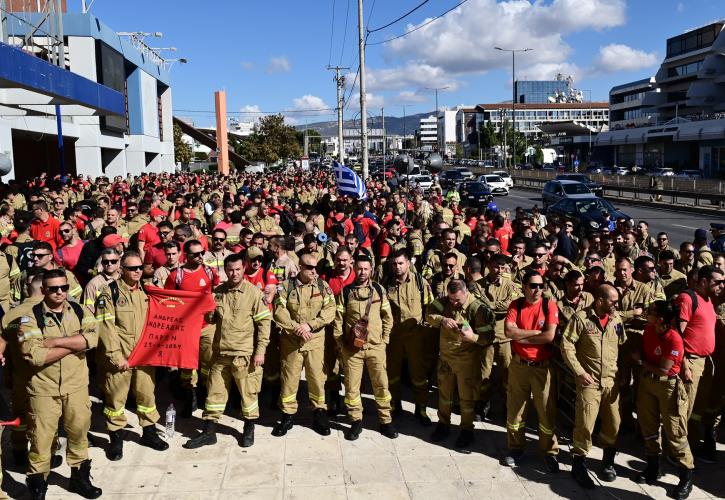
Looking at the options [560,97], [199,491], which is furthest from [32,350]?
[560,97]

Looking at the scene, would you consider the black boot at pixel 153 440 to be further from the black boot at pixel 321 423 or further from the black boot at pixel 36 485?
the black boot at pixel 321 423

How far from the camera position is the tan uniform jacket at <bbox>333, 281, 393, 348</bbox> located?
21.3 feet

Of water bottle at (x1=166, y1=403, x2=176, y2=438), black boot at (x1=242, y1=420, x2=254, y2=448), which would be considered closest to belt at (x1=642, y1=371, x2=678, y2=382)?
black boot at (x1=242, y1=420, x2=254, y2=448)

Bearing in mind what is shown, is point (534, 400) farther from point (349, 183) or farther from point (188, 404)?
point (349, 183)

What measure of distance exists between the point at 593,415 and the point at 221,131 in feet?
159

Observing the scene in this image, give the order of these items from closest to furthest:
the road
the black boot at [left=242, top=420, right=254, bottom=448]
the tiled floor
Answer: the tiled floor < the black boot at [left=242, top=420, right=254, bottom=448] < the road

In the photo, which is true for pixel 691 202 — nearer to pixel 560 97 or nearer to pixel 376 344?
pixel 376 344

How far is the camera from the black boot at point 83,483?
5.42 metres

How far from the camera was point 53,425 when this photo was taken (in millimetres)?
5227

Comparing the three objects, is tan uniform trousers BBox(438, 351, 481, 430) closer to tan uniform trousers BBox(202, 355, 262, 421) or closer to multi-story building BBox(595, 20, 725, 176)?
tan uniform trousers BBox(202, 355, 262, 421)

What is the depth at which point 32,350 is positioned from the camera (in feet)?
16.3

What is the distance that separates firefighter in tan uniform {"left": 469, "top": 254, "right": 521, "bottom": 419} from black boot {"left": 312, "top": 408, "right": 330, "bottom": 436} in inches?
64.5

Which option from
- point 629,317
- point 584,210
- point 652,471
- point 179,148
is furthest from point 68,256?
point 179,148

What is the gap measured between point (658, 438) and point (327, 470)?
2.94 m
